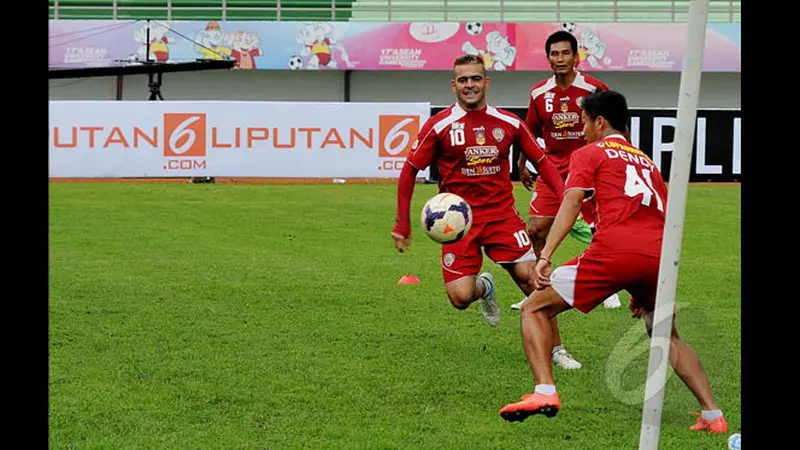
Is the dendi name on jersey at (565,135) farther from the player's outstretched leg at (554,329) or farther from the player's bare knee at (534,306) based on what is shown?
the player's bare knee at (534,306)

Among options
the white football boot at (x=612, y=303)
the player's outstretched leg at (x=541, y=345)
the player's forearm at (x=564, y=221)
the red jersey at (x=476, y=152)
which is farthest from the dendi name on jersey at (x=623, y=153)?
the white football boot at (x=612, y=303)

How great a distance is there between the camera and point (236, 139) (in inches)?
1065

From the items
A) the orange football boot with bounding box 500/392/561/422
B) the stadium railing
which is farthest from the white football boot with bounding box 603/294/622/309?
the stadium railing

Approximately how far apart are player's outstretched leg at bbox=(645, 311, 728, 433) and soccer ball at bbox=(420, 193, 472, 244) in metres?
2.20

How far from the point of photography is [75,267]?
1410 centimetres

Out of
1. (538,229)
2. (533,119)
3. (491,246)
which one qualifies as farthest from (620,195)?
(533,119)

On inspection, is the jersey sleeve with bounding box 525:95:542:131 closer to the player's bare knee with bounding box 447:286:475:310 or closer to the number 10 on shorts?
the number 10 on shorts

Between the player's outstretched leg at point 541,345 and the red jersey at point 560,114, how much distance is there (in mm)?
3542

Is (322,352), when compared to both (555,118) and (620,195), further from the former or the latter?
(620,195)

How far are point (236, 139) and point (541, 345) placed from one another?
817 inches

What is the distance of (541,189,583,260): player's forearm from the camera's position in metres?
6.74

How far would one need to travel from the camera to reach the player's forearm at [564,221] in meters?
6.74
